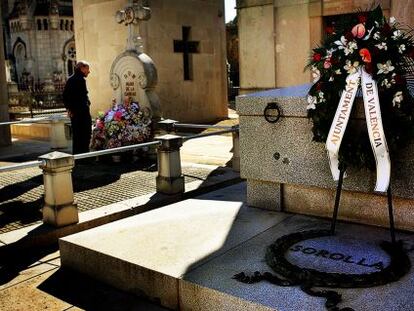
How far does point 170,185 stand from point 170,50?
1107 centimetres

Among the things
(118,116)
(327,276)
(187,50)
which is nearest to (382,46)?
(327,276)

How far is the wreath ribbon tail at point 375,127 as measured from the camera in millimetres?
4230

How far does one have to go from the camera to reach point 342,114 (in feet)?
14.6

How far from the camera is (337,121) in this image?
448 cm

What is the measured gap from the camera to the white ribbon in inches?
167

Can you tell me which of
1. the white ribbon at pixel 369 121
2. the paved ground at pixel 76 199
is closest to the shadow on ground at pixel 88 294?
the paved ground at pixel 76 199

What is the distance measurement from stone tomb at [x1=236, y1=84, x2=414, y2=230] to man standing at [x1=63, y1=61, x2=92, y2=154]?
17.4 ft

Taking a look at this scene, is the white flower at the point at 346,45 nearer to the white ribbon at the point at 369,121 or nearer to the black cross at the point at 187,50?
the white ribbon at the point at 369,121

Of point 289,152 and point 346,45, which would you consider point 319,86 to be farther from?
point 289,152

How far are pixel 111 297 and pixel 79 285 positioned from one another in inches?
18.7

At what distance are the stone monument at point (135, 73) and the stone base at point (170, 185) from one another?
358 cm

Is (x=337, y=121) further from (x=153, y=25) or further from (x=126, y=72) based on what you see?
(x=153, y=25)

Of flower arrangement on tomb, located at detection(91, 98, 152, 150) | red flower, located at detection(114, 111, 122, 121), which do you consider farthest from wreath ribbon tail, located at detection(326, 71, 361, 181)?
red flower, located at detection(114, 111, 122, 121)

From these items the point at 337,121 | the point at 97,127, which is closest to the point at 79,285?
the point at 337,121
